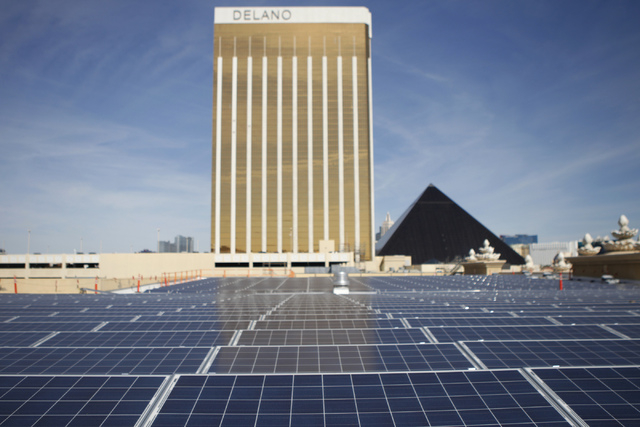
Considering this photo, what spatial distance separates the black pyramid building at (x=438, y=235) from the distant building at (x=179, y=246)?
76301mm

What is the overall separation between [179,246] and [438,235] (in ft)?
310

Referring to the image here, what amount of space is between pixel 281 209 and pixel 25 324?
105 metres

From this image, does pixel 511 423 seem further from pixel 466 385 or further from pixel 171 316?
pixel 171 316

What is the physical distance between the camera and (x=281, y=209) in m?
116

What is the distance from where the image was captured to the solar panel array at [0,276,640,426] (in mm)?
4621

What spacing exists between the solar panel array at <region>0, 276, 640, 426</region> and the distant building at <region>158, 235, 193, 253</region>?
440 ft

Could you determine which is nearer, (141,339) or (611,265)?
(141,339)

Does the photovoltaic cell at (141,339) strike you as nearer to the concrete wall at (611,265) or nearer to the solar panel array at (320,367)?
the solar panel array at (320,367)

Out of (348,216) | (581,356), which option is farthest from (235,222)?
(581,356)

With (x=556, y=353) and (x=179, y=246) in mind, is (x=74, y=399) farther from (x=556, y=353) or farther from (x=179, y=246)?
(x=179, y=246)

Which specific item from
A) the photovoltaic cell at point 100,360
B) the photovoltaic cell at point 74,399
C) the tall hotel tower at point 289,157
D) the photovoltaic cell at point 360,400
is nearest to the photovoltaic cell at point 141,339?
the photovoltaic cell at point 100,360

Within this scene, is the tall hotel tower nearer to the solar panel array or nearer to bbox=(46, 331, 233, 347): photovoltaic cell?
the solar panel array

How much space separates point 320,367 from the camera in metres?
7.55

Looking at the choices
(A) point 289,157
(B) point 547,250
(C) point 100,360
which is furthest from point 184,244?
(C) point 100,360
